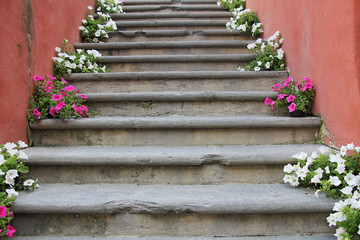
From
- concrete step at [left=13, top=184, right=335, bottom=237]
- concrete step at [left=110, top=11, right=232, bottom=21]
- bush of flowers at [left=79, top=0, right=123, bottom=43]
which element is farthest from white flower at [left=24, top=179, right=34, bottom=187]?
concrete step at [left=110, top=11, right=232, bottom=21]

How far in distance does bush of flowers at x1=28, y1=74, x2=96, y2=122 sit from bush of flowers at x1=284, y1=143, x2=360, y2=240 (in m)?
1.63

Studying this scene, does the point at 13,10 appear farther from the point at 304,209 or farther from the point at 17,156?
the point at 304,209

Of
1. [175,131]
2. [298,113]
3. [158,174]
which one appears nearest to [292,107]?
[298,113]

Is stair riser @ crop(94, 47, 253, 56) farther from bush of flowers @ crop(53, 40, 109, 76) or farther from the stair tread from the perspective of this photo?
the stair tread

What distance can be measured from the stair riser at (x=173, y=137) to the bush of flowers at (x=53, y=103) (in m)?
0.14

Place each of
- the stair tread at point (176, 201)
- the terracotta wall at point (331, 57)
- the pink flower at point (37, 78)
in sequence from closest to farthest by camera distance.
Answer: the stair tread at point (176, 201)
the terracotta wall at point (331, 57)
the pink flower at point (37, 78)

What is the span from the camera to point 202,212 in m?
1.53

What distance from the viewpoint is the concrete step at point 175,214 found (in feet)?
5.01

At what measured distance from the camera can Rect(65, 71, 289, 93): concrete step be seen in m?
2.63

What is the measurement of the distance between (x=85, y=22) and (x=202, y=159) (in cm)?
254

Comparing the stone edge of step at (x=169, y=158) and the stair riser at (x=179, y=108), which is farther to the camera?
the stair riser at (x=179, y=108)

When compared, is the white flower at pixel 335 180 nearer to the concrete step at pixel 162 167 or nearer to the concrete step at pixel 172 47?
the concrete step at pixel 162 167

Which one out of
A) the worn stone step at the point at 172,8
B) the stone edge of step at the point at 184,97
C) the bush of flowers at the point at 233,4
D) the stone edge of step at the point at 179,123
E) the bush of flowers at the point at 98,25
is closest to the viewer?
the stone edge of step at the point at 179,123

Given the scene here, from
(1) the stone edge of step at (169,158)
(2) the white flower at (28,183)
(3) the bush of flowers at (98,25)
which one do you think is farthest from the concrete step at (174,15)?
(2) the white flower at (28,183)
